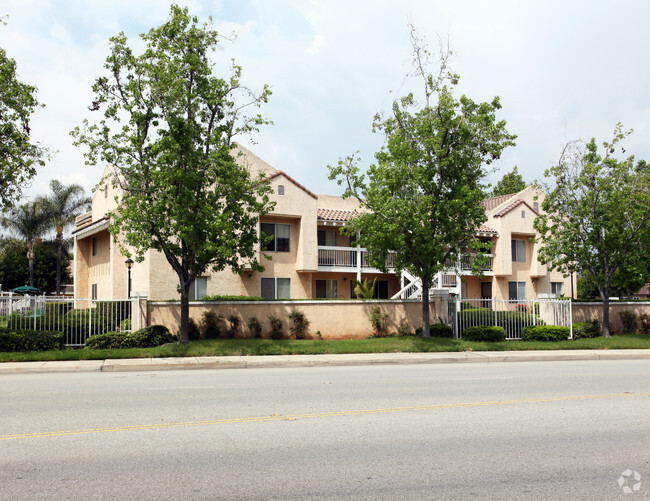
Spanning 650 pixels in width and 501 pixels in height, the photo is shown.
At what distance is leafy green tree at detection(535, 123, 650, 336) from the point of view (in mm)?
22719

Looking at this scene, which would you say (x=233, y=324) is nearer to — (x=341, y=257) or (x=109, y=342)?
(x=109, y=342)

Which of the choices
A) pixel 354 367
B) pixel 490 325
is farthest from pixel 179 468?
pixel 490 325

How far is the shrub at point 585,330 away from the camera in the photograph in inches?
899

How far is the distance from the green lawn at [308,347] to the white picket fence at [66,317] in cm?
185

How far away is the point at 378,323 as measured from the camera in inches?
872

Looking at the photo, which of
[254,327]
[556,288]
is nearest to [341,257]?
[254,327]

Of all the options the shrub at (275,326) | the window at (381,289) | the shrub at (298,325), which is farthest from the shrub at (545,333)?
the window at (381,289)

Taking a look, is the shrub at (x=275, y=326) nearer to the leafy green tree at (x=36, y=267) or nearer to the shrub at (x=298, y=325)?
the shrub at (x=298, y=325)

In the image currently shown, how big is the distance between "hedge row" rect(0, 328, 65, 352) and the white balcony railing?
14.9 m


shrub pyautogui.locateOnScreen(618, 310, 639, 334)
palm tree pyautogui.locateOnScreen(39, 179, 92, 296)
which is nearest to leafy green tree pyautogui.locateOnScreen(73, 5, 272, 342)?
shrub pyautogui.locateOnScreen(618, 310, 639, 334)

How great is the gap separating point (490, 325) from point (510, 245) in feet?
48.5

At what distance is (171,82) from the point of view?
1680 centimetres

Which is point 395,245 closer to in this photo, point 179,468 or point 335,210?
point 335,210

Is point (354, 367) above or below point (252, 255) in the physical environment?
below
